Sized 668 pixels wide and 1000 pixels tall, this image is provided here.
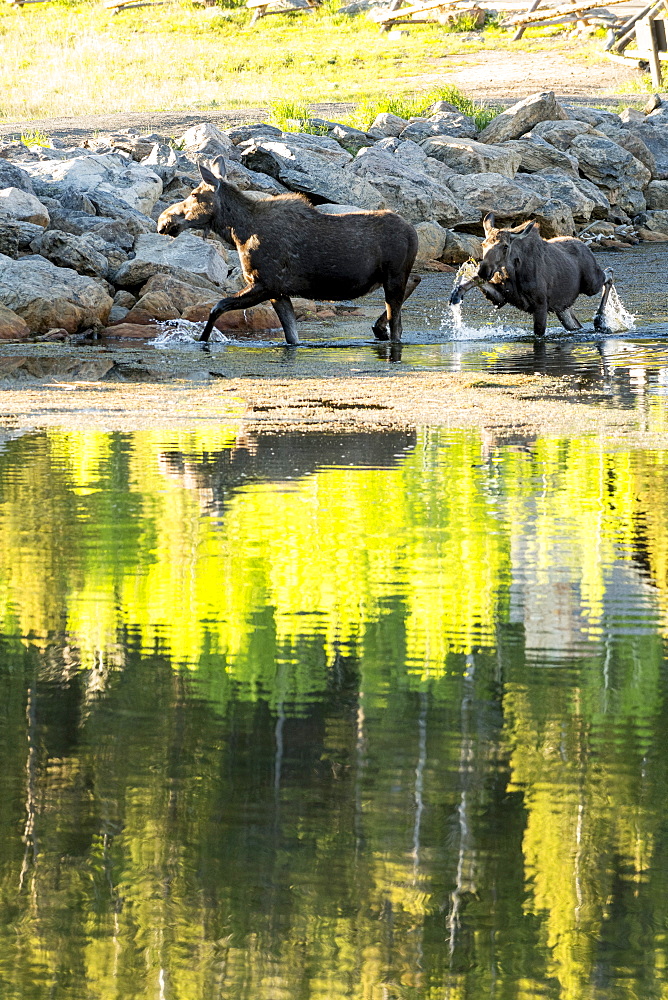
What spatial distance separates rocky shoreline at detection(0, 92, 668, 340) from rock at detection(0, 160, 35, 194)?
0.03 meters

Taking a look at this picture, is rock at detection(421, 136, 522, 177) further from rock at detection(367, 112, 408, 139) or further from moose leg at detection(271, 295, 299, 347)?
moose leg at detection(271, 295, 299, 347)

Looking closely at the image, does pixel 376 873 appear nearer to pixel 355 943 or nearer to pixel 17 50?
pixel 355 943

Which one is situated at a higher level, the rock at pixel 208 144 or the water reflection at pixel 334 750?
the water reflection at pixel 334 750

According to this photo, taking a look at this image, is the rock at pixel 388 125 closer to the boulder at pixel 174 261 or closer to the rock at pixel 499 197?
the rock at pixel 499 197

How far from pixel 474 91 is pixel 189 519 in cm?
3558

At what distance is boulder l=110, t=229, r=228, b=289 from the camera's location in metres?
16.3

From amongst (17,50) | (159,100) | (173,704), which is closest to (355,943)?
(173,704)

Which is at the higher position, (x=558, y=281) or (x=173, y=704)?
(x=173, y=704)

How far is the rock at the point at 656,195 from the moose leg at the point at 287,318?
17680 mm

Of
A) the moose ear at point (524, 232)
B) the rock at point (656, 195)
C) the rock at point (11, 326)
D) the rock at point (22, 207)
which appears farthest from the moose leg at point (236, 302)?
the rock at point (656, 195)

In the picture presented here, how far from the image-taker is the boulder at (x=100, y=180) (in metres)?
19.5

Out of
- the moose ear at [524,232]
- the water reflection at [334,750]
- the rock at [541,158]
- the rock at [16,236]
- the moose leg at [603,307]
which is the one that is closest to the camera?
the water reflection at [334,750]

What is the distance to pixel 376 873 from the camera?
2.79 metres

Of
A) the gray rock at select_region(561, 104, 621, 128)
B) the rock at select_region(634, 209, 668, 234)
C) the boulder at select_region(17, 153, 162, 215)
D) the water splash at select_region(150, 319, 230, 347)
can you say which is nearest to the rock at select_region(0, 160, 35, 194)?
the boulder at select_region(17, 153, 162, 215)
